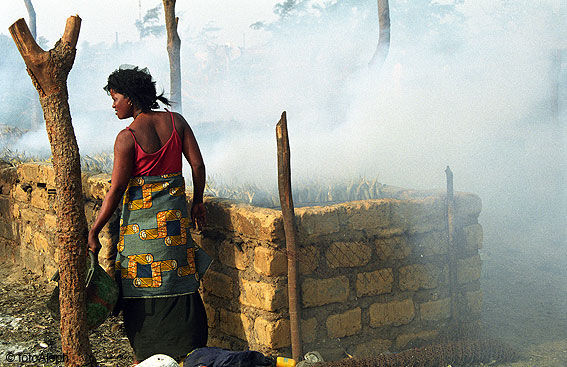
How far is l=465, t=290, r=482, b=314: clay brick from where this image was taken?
5.03 m

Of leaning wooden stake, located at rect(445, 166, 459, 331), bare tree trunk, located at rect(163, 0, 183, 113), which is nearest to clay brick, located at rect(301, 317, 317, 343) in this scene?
leaning wooden stake, located at rect(445, 166, 459, 331)

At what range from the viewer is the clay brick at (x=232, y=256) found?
14.5 ft

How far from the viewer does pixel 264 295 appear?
4.25 metres

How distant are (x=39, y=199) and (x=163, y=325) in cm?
356

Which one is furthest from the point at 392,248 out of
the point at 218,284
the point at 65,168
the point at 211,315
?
the point at 65,168

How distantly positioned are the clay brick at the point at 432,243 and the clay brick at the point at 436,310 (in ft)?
1.23

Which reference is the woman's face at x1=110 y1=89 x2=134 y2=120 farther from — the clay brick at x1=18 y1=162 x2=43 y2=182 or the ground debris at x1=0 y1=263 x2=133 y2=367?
the clay brick at x1=18 y1=162 x2=43 y2=182

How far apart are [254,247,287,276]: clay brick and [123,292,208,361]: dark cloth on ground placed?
491 millimetres

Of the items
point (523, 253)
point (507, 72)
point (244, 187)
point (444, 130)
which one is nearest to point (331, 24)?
point (507, 72)

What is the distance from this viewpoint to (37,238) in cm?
720

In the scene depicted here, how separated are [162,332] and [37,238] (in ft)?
11.9

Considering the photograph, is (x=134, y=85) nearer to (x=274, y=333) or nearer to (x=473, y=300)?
(x=274, y=333)

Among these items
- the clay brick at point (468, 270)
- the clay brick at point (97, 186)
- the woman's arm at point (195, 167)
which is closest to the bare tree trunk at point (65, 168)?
the woman's arm at point (195, 167)

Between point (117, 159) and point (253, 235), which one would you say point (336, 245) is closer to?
point (253, 235)
